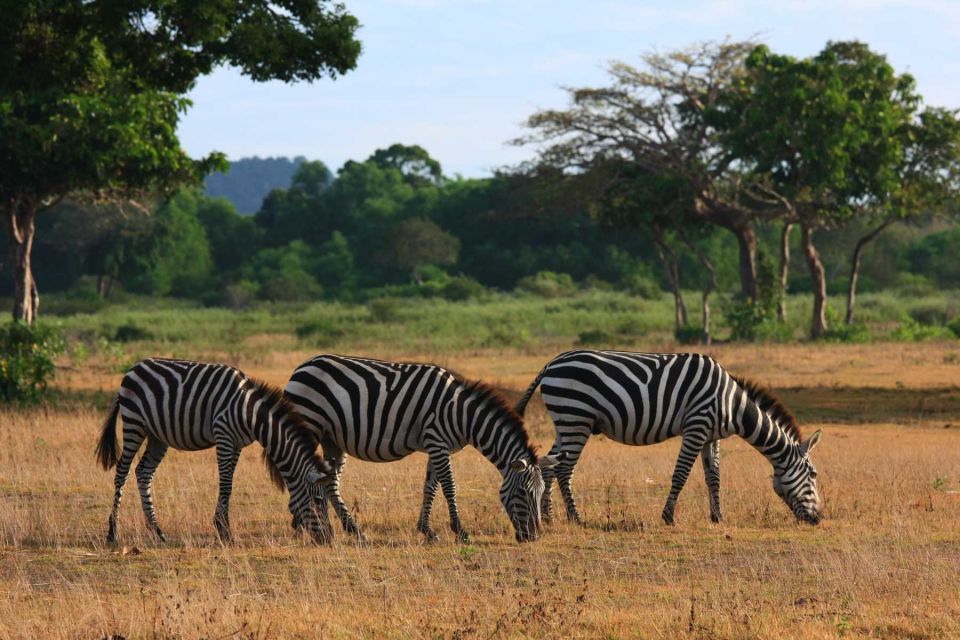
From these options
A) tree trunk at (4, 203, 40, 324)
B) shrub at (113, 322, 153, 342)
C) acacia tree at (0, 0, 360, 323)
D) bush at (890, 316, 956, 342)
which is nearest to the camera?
acacia tree at (0, 0, 360, 323)

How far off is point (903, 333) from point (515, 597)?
33.5 m

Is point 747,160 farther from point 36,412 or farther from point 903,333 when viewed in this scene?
point 36,412

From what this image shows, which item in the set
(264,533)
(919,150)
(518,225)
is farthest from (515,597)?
(518,225)

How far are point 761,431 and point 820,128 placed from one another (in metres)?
26.5

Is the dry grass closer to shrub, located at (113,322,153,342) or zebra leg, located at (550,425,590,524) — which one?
zebra leg, located at (550,425,590,524)

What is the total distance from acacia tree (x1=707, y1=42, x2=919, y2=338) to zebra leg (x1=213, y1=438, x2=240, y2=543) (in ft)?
94.2

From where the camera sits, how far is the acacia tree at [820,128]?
1439 inches

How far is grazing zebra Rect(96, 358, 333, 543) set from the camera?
10391 millimetres

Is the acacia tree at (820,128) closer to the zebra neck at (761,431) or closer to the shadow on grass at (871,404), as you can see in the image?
the shadow on grass at (871,404)

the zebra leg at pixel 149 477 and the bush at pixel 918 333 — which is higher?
the bush at pixel 918 333

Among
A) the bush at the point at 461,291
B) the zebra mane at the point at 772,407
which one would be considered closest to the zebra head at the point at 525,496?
the zebra mane at the point at 772,407

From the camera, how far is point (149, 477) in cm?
1103

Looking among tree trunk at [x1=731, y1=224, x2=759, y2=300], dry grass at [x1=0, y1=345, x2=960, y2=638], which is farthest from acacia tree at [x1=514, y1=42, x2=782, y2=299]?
dry grass at [x1=0, y1=345, x2=960, y2=638]

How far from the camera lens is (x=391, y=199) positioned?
90.8 meters
